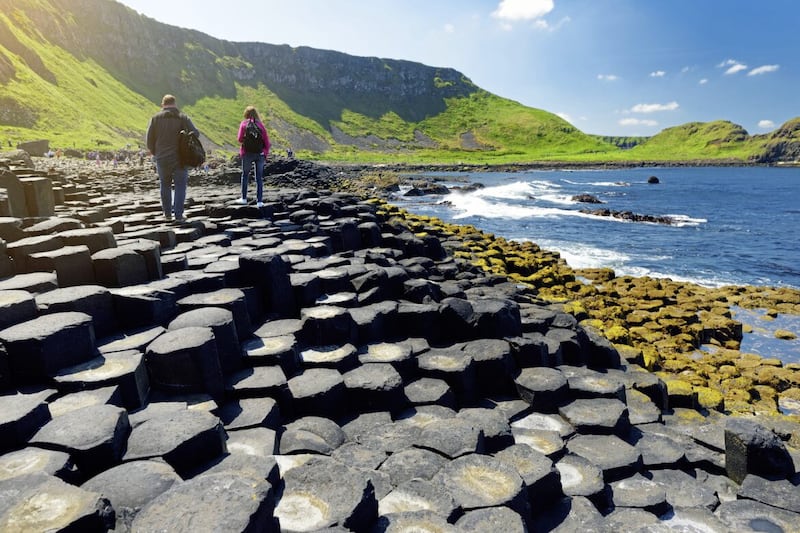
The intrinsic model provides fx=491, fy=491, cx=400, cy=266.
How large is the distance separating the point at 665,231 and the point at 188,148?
88.1 feet

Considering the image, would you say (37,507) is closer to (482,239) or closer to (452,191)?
(482,239)

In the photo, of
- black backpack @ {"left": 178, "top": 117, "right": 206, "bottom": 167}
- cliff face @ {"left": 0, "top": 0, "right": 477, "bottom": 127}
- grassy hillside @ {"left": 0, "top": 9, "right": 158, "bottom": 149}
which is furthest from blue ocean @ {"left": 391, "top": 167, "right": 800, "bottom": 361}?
cliff face @ {"left": 0, "top": 0, "right": 477, "bottom": 127}

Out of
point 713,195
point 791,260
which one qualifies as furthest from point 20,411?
point 713,195

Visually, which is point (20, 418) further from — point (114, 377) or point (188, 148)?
point (188, 148)

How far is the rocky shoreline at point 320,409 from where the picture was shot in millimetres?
2672

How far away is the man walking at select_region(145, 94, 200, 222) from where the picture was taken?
27.3 feet

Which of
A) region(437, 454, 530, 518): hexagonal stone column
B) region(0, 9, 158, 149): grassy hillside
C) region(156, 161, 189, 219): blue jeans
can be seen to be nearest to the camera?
region(437, 454, 530, 518): hexagonal stone column

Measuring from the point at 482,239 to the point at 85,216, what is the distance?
11154mm

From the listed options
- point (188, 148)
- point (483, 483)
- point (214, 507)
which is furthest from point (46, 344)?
point (188, 148)

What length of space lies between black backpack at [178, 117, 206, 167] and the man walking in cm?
6

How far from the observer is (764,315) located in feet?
42.1

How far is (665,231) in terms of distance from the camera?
27688 millimetres

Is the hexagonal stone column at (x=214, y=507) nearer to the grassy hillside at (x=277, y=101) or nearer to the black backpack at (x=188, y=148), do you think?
the black backpack at (x=188, y=148)

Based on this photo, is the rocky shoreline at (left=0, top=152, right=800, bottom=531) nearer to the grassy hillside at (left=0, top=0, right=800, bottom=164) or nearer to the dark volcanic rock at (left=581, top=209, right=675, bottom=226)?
the dark volcanic rock at (left=581, top=209, right=675, bottom=226)
